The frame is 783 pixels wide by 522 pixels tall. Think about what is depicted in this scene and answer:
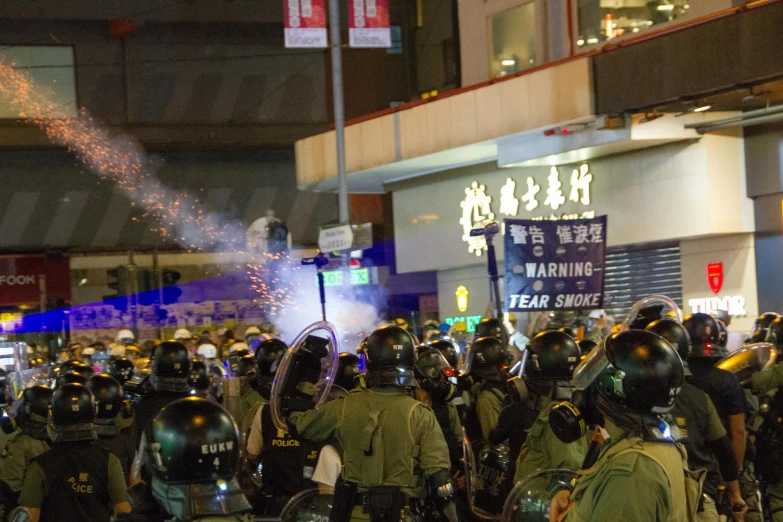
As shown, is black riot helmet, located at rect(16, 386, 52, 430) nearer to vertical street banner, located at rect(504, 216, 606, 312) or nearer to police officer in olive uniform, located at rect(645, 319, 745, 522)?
police officer in olive uniform, located at rect(645, 319, 745, 522)

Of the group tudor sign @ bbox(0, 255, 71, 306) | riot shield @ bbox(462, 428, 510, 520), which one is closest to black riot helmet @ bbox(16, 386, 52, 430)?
riot shield @ bbox(462, 428, 510, 520)

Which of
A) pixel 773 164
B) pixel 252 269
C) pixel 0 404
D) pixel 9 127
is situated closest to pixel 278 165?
pixel 252 269

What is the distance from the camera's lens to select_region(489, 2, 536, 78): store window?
20250 mm

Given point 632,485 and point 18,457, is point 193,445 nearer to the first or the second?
point 632,485

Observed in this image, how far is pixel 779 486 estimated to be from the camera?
8.36 meters

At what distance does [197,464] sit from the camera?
3.68 m

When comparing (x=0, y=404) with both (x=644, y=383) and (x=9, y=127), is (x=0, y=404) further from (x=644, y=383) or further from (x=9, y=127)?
(x=9, y=127)

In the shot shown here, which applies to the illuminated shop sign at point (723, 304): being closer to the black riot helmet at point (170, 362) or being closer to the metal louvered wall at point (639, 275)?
the metal louvered wall at point (639, 275)

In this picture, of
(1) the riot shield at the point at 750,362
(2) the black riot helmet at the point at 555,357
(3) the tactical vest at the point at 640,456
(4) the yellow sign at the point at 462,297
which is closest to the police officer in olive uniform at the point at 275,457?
(2) the black riot helmet at the point at 555,357

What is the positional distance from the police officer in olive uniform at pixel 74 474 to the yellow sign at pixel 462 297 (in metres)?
16.9

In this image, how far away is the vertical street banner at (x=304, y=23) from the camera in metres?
16.3

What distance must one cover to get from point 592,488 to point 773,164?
14104 mm

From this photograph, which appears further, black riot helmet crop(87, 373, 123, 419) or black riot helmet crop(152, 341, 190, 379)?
black riot helmet crop(152, 341, 190, 379)

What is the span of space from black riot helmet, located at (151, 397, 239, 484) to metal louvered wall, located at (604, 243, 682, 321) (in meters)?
15.1
